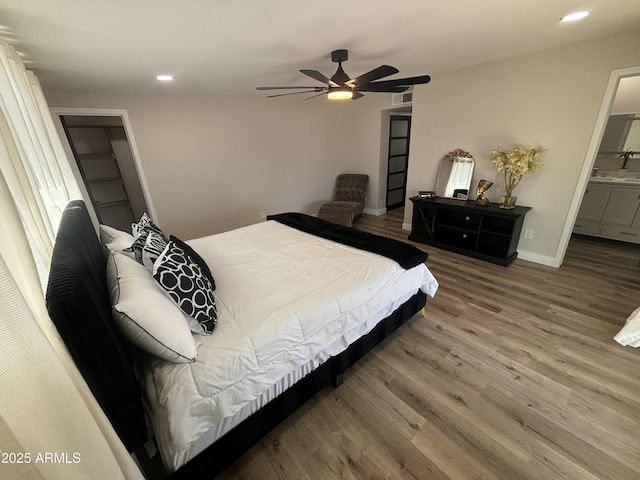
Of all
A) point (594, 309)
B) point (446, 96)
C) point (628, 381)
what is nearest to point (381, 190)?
point (446, 96)

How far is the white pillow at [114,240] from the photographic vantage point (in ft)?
5.73

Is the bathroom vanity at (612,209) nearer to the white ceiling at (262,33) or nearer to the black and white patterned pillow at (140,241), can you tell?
the white ceiling at (262,33)

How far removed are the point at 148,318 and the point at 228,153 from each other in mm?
3518

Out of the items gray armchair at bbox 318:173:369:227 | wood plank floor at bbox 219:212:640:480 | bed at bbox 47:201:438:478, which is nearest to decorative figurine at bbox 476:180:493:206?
wood plank floor at bbox 219:212:640:480

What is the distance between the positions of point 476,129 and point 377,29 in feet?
7.43

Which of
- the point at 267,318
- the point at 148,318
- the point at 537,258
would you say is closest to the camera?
the point at 148,318

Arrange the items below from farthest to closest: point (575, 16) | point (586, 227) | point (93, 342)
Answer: point (586, 227) → point (575, 16) → point (93, 342)

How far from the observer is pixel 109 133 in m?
4.02

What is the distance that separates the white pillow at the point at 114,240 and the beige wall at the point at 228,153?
1.83 metres

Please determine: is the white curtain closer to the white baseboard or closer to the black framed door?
the white baseboard

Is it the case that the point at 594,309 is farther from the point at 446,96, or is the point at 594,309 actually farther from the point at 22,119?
the point at 22,119

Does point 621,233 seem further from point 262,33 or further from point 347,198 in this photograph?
point 262,33

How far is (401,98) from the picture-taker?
438 centimetres

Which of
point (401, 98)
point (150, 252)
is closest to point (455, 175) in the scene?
point (401, 98)
